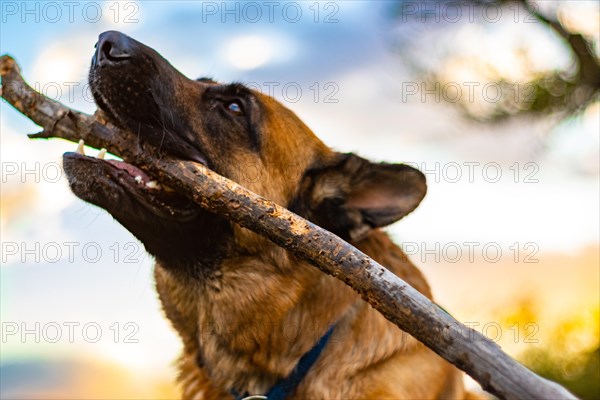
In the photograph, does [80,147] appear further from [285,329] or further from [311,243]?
[285,329]

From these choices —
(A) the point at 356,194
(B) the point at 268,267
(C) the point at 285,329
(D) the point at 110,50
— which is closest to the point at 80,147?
(D) the point at 110,50

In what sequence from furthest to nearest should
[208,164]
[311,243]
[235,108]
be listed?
[235,108], [208,164], [311,243]

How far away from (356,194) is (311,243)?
1.61 metres

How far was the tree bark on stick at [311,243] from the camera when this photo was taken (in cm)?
215

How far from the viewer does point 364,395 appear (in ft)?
12.7

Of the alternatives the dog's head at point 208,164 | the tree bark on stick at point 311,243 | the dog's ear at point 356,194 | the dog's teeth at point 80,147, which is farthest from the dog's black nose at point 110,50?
the dog's ear at point 356,194

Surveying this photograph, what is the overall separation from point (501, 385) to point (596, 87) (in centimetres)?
1165

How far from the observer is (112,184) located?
3.44m

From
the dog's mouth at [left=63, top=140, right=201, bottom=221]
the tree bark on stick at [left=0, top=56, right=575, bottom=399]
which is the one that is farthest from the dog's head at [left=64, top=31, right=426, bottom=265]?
the tree bark on stick at [left=0, top=56, right=575, bottom=399]

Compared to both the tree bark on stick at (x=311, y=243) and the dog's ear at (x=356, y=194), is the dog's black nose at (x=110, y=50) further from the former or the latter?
the dog's ear at (x=356, y=194)

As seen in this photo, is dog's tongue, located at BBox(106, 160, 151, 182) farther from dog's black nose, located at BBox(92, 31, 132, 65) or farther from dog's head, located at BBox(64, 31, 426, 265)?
dog's black nose, located at BBox(92, 31, 132, 65)

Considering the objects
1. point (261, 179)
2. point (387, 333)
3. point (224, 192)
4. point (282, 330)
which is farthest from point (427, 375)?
point (224, 192)

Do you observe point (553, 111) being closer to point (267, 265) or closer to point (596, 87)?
point (596, 87)

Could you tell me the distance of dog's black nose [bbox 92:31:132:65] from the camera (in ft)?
11.4
